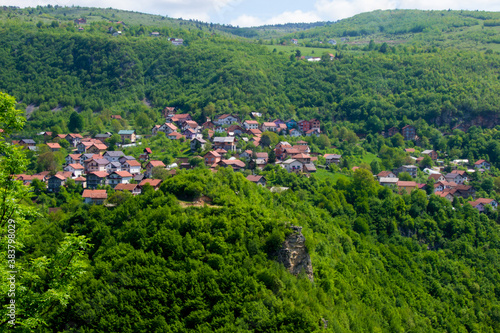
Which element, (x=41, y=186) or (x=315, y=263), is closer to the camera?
(x=315, y=263)

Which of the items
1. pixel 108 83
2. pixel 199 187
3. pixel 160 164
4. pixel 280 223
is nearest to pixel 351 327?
pixel 280 223

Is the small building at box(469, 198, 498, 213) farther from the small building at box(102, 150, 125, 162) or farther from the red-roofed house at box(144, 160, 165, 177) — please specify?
the small building at box(102, 150, 125, 162)

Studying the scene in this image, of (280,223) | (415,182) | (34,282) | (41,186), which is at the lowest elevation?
(415,182)

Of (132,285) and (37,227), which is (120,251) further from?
(37,227)

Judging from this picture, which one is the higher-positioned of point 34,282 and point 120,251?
point 34,282

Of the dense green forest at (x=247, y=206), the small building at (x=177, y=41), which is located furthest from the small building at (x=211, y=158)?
the small building at (x=177, y=41)

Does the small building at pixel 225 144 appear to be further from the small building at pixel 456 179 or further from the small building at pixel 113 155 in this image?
the small building at pixel 456 179

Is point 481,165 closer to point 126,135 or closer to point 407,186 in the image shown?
point 407,186

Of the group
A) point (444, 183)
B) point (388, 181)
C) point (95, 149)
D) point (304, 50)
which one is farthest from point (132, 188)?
point (304, 50)
